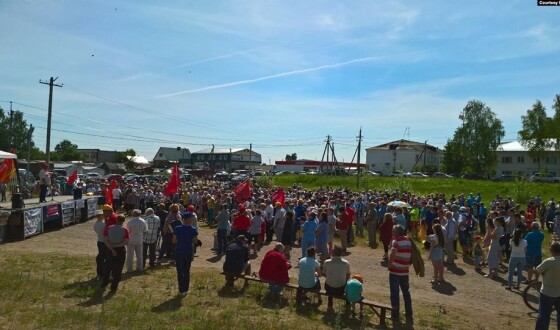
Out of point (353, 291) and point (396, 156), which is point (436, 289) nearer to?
point (353, 291)

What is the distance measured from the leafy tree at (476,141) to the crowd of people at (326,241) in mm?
51594

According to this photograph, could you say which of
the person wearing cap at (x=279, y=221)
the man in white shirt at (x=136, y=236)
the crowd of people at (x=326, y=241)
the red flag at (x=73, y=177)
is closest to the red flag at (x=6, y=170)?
the red flag at (x=73, y=177)

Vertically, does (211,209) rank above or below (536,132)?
below

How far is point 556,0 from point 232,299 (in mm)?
9746

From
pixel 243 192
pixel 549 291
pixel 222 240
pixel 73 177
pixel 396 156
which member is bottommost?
pixel 222 240

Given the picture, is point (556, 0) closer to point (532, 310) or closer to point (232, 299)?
point (532, 310)

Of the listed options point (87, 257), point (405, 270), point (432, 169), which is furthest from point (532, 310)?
point (432, 169)

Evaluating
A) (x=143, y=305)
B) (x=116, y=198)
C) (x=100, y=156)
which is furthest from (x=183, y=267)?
(x=100, y=156)

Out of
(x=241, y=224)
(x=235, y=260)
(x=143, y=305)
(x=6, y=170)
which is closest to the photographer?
(x=143, y=305)

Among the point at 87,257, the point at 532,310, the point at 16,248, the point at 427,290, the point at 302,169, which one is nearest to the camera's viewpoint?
the point at 532,310

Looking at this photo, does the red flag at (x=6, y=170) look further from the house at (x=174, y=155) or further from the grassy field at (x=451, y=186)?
the house at (x=174, y=155)

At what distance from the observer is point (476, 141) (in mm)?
70812

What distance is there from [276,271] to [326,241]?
4.26 meters

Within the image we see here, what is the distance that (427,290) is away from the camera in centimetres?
1112
